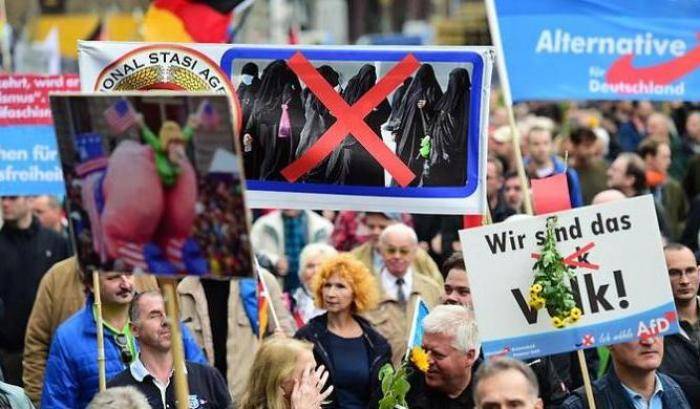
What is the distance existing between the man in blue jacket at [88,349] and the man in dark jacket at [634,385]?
2.26 meters

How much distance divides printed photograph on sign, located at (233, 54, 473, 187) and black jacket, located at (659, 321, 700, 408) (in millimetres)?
1256

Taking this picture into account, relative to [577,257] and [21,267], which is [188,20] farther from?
[577,257]

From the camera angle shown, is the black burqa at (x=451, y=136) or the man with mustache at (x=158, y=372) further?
the black burqa at (x=451, y=136)

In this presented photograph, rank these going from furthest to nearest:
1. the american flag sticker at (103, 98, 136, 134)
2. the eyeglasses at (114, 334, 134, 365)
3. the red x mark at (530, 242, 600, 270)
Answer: the eyeglasses at (114, 334, 134, 365) < the red x mark at (530, 242, 600, 270) < the american flag sticker at (103, 98, 136, 134)

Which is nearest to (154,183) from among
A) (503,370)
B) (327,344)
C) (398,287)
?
(503,370)

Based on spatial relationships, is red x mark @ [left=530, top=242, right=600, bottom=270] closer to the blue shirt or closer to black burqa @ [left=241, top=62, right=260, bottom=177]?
the blue shirt

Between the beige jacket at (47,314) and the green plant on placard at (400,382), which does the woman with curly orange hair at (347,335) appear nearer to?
the green plant on placard at (400,382)

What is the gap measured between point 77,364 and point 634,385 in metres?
2.84

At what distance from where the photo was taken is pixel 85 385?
10.0m

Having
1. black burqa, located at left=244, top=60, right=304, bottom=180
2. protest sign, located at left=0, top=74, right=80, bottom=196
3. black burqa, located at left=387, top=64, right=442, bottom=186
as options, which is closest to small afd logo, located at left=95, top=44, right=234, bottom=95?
black burqa, located at left=244, top=60, right=304, bottom=180

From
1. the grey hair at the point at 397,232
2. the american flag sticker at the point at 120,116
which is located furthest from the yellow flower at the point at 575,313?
the grey hair at the point at 397,232

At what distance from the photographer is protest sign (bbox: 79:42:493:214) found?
9.63 metres

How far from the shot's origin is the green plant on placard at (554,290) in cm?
836

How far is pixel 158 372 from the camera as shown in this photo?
30.5 feet
